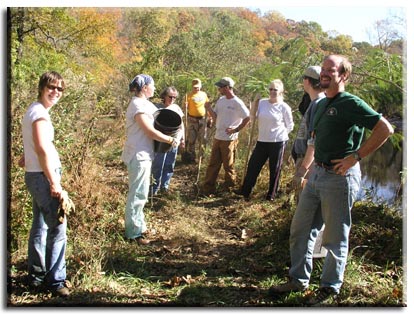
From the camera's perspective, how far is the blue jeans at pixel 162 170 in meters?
5.74

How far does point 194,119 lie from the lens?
746 centimetres

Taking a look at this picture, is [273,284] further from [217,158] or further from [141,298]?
[217,158]

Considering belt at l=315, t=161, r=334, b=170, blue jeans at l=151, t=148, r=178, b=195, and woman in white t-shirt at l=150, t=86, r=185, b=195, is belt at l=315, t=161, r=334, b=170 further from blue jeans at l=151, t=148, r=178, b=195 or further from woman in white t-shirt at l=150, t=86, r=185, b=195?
blue jeans at l=151, t=148, r=178, b=195

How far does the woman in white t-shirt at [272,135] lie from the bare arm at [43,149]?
3184mm

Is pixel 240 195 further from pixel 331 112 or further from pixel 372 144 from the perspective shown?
pixel 372 144

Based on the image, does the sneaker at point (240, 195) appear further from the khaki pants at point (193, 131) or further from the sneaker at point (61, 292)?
the sneaker at point (61, 292)

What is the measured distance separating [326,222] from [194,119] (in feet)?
15.6

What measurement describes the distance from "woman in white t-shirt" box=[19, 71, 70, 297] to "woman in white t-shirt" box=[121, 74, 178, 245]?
1017 millimetres

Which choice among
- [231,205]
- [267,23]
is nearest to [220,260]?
[231,205]

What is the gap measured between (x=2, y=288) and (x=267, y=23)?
4100 millimetres

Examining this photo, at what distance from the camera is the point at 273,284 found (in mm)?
3359

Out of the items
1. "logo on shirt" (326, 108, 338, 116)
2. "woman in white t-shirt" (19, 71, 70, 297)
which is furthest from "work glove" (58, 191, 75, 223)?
"logo on shirt" (326, 108, 338, 116)

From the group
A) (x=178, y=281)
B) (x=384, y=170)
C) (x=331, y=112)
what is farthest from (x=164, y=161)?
(x=384, y=170)

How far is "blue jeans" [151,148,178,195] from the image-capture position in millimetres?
5735
